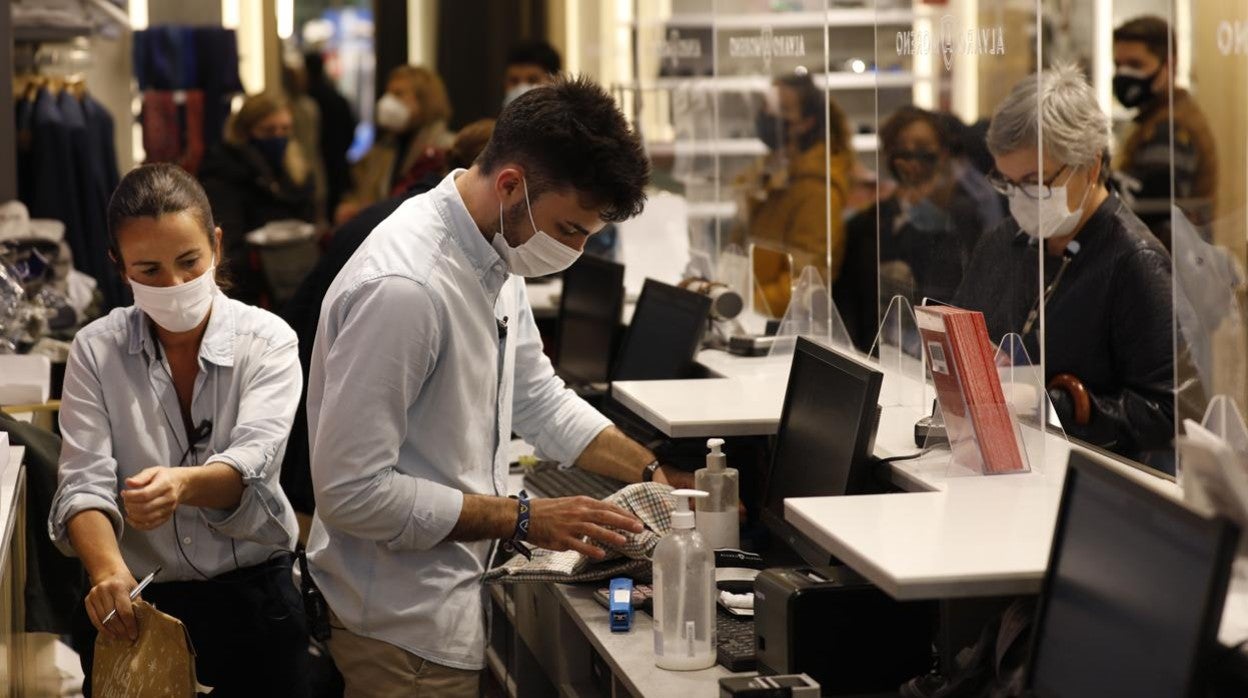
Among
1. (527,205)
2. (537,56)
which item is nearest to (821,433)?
(527,205)

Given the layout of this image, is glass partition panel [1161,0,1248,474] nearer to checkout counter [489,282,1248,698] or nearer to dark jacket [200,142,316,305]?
checkout counter [489,282,1248,698]

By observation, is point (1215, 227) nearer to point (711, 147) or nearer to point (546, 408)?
point (546, 408)

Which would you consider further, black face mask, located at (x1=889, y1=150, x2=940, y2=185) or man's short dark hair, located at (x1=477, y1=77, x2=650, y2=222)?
black face mask, located at (x1=889, y1=150, x2=940, y2=185)

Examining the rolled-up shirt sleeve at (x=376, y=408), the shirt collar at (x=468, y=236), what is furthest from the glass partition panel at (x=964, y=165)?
the rolled-up shirt sleeve at (x=376, y=408)

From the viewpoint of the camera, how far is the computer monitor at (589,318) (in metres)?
4.50

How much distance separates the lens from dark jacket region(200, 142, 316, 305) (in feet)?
24.5

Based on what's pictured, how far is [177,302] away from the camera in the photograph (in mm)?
2703

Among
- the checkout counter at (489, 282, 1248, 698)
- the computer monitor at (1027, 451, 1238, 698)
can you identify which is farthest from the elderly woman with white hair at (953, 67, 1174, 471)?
the computer monitor at (1027, 451, 1238, 698)

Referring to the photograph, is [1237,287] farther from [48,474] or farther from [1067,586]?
[48,474]

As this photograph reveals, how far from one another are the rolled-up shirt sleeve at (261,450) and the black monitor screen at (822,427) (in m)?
0.88

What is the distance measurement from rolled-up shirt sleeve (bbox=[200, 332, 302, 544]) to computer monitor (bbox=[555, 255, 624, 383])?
1.78 meters

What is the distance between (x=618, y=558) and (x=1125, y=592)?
3.85ft

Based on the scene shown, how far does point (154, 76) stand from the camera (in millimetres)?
9125

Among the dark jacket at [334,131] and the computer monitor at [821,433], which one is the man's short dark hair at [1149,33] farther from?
the dark jacket at [334,131]
